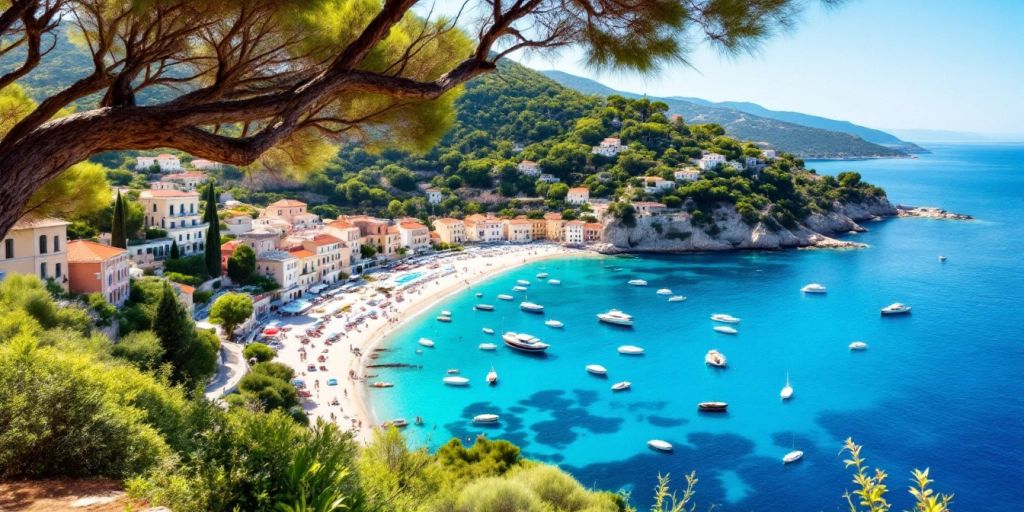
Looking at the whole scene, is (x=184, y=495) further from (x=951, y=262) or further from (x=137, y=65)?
(x=951, y=262)

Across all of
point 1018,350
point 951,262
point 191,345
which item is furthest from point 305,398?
point 951,262

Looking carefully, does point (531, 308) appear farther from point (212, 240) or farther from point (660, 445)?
point (212, 240)

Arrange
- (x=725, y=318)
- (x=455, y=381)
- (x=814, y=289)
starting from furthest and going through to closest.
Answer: (x=814, y=289)
(x=725, y=318)
(x=455, y=381)

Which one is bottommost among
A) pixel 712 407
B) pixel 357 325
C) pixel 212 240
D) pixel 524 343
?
pixel 712 407

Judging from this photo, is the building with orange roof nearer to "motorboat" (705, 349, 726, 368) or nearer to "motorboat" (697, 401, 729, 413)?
"motorboat" (697, 401, 729, 413)

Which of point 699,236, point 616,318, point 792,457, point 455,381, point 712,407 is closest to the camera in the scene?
point 792,457

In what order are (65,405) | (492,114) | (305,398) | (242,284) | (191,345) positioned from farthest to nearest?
1. (492,114)
2. (242,284)
3. (305,398)
4. (191,345)
5. (65,405)

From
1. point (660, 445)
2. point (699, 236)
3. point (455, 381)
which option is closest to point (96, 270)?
point (455, 381)

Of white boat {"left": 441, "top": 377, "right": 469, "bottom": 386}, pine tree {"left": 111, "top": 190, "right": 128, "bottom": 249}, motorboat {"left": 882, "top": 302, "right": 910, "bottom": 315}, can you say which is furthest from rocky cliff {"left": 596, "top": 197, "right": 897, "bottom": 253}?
pine tree {"left": 111, "top": 190, "right": 128, "bottom": 249}
